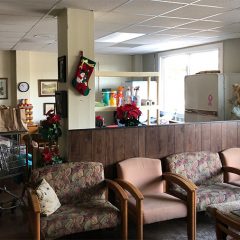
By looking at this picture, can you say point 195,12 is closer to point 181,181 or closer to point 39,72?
point 181,181

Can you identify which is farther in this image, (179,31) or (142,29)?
(179,31)

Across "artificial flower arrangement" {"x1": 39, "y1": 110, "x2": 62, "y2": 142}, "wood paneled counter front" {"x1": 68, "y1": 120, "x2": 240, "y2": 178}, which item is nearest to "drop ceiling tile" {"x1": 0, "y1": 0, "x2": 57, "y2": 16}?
"artificial flower arrangement" {"x1": 39, "y1": 110, "x2": 62, "y2": 142}

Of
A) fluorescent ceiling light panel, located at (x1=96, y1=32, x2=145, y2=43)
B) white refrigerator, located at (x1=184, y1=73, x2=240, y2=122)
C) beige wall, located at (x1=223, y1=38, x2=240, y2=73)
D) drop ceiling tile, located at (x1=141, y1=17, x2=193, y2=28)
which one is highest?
fluorescent ceiling light panel, located at (x1=96, y1=32, x2=145, y2=43)

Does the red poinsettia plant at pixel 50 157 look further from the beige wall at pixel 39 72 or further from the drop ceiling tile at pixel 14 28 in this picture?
the beige wall at pixel 39 72

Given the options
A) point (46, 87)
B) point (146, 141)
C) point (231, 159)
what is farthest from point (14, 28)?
point (46, 87)

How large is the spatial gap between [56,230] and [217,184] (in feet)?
6.52

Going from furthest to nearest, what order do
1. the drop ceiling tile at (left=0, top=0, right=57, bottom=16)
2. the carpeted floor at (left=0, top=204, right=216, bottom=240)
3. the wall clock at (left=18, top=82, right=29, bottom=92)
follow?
1. the wall clock at (left=18, top=82, right=29, bottom=92)
2. the carpeted floor at (left=0, top=204, right=216, bottom=240)
3. the drop ceiling tile at (left=0, top=0, right=57, bottom=16)

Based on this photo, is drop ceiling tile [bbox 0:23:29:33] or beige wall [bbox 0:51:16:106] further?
beige wall [bbox 0:51:16:106]

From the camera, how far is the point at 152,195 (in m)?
3.68

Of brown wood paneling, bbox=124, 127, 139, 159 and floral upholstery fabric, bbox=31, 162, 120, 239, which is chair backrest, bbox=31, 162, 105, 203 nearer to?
floral upholstery fabric, bbox=31, 162, 120, 239

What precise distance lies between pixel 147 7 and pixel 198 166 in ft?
6.15

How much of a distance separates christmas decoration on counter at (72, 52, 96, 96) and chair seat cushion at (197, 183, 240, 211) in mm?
1634

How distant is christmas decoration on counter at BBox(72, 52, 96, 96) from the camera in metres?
3.74

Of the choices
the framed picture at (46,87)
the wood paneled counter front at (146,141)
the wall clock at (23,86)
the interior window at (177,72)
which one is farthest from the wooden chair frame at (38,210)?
the framed picture at (46,87)
